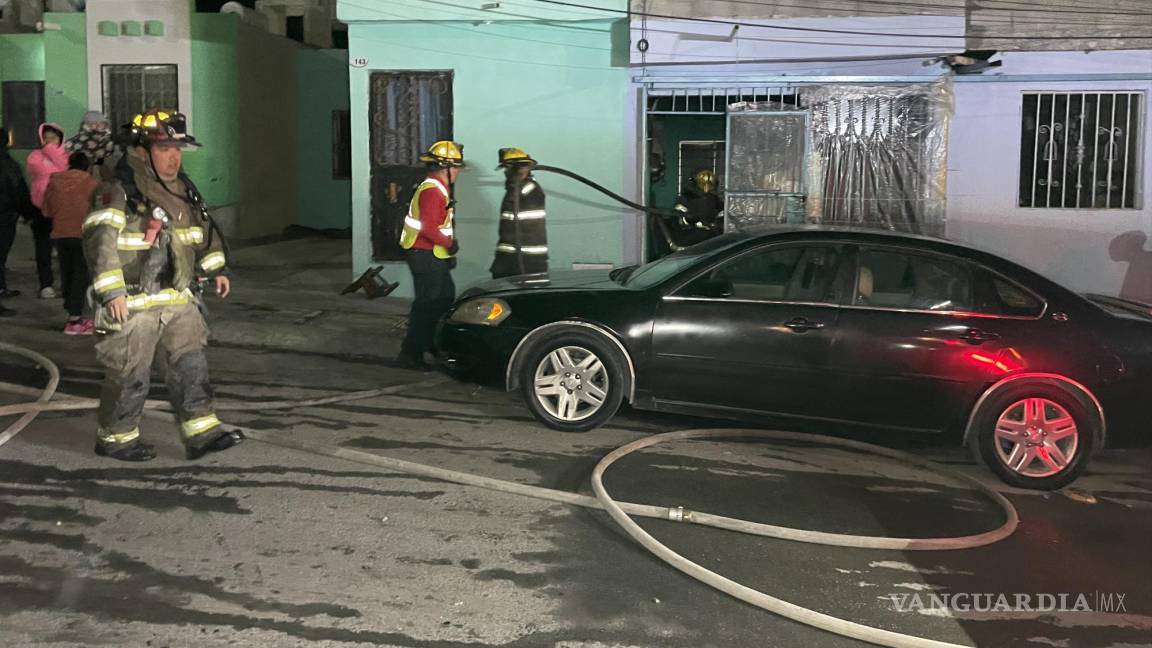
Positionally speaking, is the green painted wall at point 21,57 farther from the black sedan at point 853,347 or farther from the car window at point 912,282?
the car window at point 912,282

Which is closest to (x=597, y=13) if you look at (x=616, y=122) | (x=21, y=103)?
(x=616, y=122)

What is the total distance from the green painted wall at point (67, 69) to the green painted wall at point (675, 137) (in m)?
8.89

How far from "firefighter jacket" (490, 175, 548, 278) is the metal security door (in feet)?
8.17

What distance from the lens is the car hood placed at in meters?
6.71

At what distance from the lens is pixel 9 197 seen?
31.7ft

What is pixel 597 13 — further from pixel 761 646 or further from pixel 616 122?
pixel 761 646

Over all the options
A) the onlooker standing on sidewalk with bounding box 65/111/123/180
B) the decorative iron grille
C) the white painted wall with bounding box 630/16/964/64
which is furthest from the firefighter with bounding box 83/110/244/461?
the white painted wall with bounding box 630/16/964/64

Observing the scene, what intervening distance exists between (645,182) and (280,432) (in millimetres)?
5964

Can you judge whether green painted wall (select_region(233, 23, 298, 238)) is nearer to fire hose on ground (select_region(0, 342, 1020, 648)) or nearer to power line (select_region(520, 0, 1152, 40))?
power line (select_region(520, 0, 1152, 40))

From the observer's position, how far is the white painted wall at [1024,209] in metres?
9.98

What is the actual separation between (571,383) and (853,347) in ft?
5.71

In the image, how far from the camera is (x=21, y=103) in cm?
1602

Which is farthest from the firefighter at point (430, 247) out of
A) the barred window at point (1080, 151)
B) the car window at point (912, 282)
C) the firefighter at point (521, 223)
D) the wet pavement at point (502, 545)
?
the barred window at point (1080, 151)

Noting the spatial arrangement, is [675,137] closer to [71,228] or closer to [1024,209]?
[1024,209]
